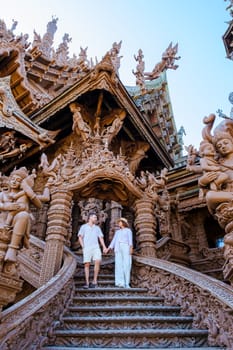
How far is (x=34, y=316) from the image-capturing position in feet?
9.62

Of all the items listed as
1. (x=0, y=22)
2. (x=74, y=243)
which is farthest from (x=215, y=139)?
(x=0, y=22)

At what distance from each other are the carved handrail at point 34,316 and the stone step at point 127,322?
0.24 metres

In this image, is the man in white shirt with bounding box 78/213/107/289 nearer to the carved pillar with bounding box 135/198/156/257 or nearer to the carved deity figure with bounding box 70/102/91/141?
the carved pillar with bounding box 135/198/156/257

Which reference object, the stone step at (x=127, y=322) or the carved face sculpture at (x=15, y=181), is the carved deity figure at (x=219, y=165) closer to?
the stone step at (x=127, y=322)

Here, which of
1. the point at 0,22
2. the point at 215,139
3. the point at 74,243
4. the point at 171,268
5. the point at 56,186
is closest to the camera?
A: the point at 215,139

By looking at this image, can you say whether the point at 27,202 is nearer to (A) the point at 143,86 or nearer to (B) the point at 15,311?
(B) the point at 15,311

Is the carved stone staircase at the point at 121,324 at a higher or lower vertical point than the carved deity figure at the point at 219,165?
lower

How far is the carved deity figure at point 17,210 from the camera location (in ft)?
9.13

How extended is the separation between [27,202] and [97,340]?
5.92 ft

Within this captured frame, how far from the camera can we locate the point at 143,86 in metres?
16.3

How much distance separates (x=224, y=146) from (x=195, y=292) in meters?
2.02

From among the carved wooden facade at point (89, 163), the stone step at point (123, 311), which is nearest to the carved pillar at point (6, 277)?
the carved wooden facade at point (89, 163)

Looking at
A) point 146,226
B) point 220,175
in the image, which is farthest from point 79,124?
point 220,175

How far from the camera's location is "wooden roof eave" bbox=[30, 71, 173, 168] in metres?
8.34
